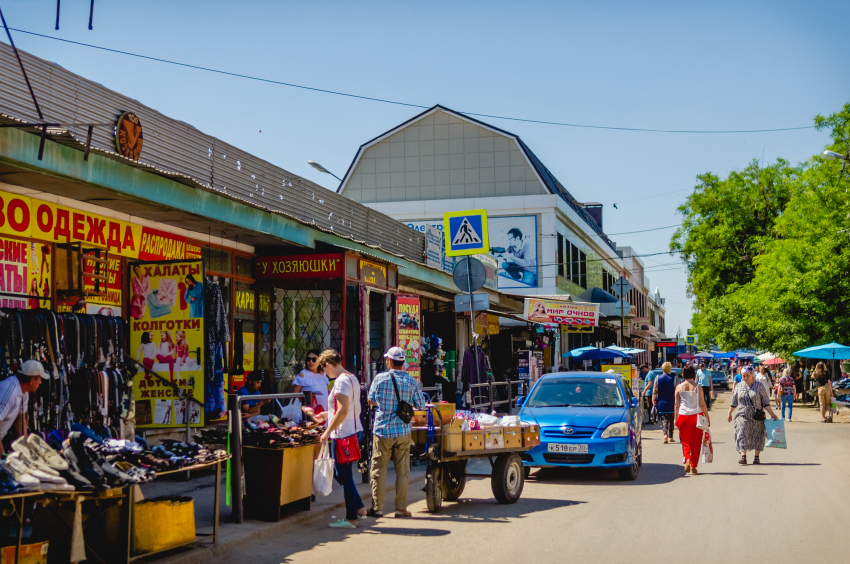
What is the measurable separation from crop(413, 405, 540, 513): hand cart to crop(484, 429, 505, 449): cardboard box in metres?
0.04

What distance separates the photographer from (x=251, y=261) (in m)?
14.7

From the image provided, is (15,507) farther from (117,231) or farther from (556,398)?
(556,398)

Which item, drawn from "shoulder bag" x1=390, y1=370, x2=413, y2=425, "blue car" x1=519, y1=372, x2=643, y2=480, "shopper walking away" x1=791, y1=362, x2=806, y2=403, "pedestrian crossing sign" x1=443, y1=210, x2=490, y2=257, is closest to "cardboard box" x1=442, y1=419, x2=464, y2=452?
"shoulder bag" x1=390, y1=370, x2=413, y2=425

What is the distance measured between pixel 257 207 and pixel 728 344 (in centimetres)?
3144

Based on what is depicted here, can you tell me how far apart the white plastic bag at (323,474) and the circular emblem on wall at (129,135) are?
445 centimetres

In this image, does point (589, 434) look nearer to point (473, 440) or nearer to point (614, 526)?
point (473, 440)

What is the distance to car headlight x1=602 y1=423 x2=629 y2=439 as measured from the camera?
12461 millimetres

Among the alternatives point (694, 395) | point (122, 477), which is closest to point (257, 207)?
point (122, 477)

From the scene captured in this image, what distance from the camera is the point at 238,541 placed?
7816 mm

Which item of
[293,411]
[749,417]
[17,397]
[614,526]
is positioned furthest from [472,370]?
[17,397]

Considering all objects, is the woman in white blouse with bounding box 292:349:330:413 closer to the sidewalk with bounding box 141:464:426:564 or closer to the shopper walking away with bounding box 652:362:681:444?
the sidewalk with bounding box 141:464:426:564

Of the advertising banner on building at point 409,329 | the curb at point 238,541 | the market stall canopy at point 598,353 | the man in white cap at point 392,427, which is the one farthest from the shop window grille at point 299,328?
the market stall canopy at point 598,353

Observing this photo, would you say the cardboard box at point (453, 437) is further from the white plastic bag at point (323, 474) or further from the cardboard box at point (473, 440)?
the white plastic bag at point (323, 474)

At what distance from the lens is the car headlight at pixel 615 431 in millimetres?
12461
